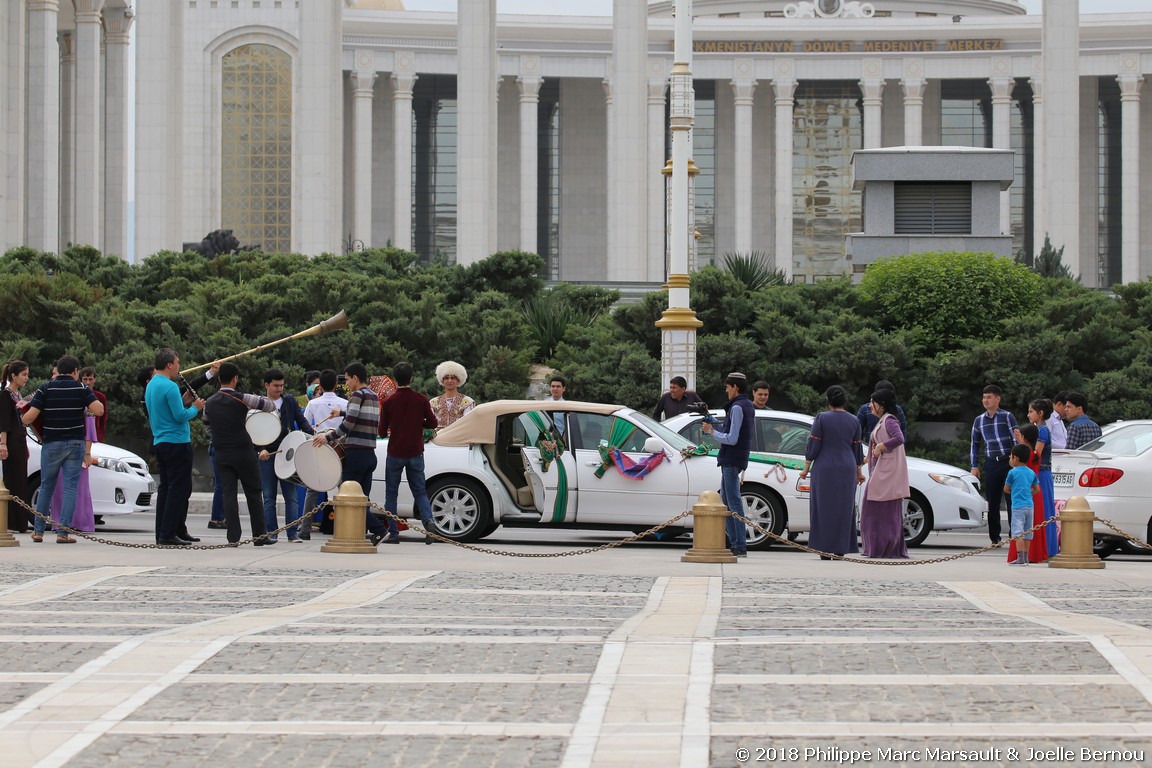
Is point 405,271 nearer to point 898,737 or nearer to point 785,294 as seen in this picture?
point 785,294

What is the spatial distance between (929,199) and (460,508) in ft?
61.7

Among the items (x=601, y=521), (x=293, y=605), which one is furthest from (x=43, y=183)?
(x=293, y=605)

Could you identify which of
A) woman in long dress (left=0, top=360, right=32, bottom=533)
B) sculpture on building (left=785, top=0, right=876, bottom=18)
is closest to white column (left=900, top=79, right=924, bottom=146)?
sculpture on building (left=785, top=0, right=876, bottom=18)

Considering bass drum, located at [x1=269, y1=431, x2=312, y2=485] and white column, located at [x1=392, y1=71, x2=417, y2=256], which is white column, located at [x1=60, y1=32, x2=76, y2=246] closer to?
white column, located at [x1=392, y1=71, x2=417, y2=256]

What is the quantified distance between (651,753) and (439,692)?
4.47 ft

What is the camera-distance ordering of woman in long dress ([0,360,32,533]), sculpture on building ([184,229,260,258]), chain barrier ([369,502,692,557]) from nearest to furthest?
chain barrier ([369,502,692,557]) < woman in long dress ([0,360,32,533]) < sculpture on building ([184,229,260,258])

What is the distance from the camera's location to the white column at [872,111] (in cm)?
6397

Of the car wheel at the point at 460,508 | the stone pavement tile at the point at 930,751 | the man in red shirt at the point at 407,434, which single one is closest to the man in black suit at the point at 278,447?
the man in red shirt at the point at 407,434

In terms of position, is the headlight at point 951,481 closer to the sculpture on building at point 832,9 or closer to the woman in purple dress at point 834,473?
the woman in purple dress at point 834,473

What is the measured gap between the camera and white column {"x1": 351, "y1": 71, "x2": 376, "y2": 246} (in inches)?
2485

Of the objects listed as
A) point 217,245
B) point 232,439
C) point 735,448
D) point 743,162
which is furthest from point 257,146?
point 735,448

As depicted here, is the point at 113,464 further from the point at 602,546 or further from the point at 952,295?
the point at 952,295

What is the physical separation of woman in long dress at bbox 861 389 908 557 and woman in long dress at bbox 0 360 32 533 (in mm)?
7766

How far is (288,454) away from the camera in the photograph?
15.7 m
